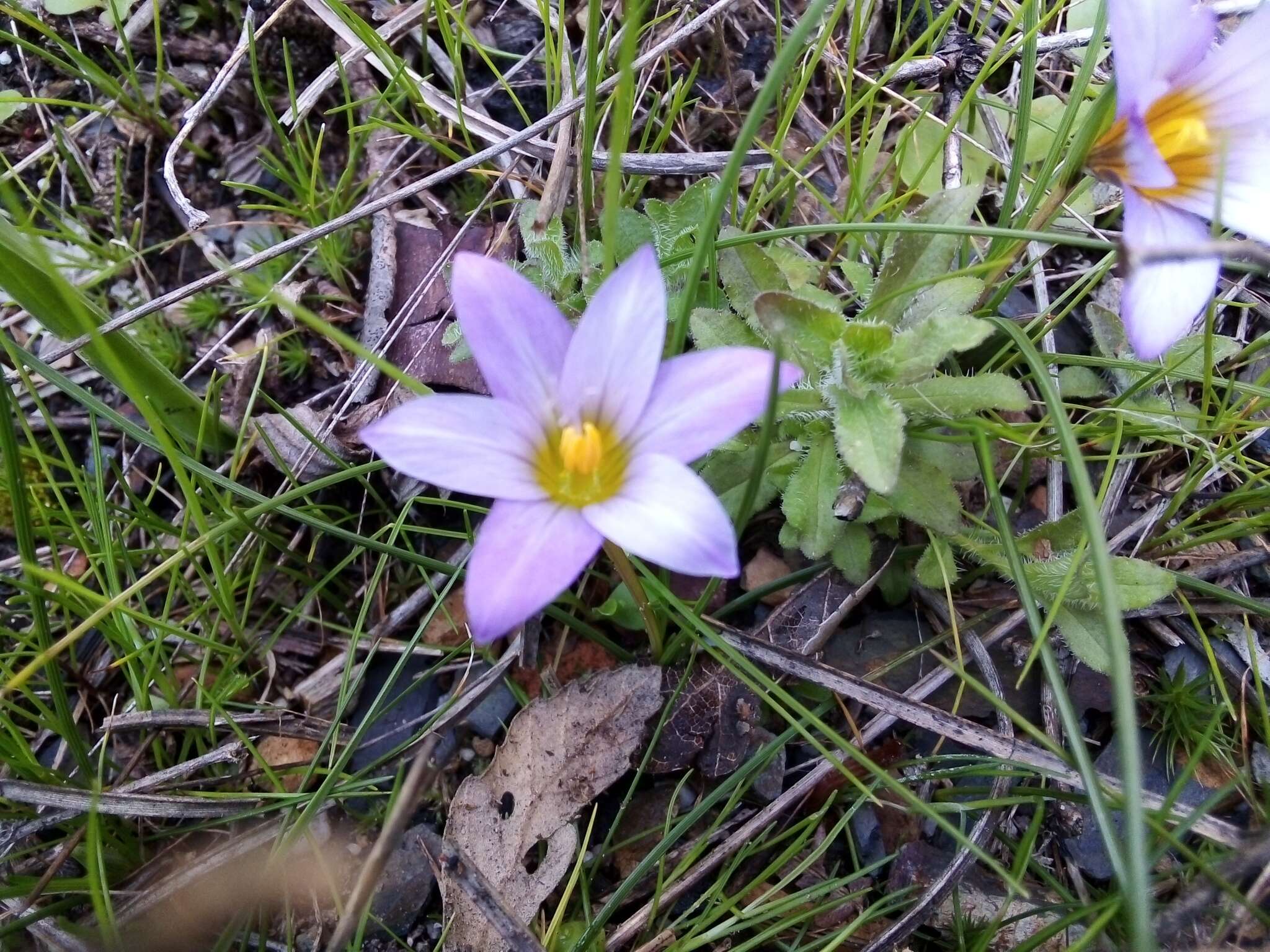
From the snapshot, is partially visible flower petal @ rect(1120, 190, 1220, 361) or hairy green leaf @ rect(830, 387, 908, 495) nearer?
partially visible flower petal @ rect(1120, 190, 1220, 361)

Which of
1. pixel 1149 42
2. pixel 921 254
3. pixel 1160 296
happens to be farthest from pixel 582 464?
pixel 1149 42

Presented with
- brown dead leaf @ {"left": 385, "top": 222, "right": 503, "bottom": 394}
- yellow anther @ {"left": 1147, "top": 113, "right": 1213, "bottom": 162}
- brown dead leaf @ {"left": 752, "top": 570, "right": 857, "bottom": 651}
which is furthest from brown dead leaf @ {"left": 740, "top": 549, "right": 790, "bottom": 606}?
yellow anther @ {"left": 1147, "top": 113, "right": 1213, "bottom": 162}

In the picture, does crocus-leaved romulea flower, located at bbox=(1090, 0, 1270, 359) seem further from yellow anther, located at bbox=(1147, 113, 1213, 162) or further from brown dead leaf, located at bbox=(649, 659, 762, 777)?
brown dead leaf, located at bbox=(649, 659, 762, 777)

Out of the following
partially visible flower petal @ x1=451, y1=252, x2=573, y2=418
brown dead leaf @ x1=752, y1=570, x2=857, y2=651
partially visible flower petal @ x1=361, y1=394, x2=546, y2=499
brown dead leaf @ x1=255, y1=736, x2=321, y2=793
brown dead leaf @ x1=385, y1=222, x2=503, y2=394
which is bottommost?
brown dead leaf @ x1=255, y1=736, x2=321, y2=793

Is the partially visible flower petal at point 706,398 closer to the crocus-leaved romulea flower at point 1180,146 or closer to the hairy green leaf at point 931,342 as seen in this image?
the hairy green leaf at point 931,342

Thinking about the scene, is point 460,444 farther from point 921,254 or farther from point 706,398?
point 921,254

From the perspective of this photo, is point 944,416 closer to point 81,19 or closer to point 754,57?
point 754,57
